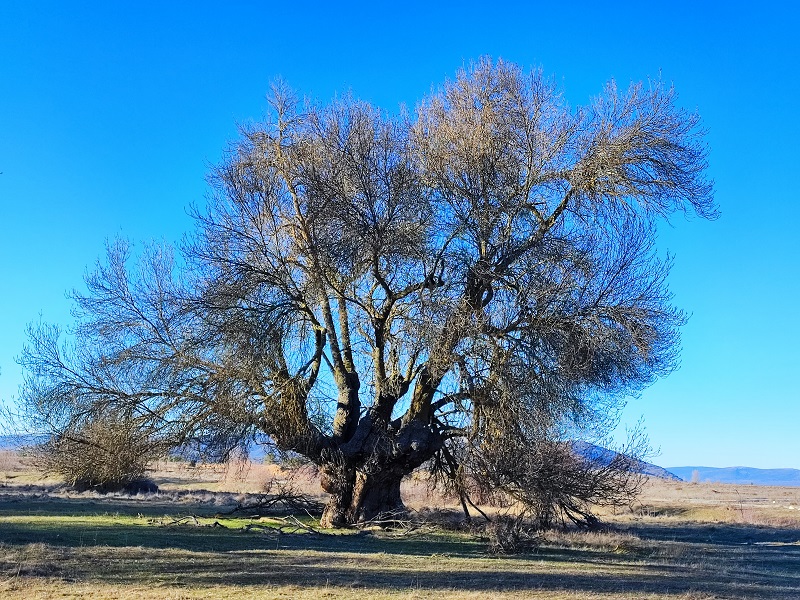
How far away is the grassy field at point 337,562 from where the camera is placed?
1149 centimetres

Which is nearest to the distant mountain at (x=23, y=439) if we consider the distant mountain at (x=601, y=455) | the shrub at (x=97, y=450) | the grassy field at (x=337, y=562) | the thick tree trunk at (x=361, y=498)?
the shrub at (x=97, y=450)

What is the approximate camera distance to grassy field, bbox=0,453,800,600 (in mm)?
11492

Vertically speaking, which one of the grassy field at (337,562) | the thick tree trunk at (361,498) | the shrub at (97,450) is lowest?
the grassy field at (337,562)

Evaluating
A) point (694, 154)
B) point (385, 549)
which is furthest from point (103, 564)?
point (694, 154)

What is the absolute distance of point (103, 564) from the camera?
12.8 metres

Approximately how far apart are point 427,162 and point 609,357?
676cm

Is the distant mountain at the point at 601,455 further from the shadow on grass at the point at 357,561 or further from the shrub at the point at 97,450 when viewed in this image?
the shrub at the point at 97,450

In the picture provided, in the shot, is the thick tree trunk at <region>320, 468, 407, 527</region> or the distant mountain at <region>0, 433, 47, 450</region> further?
the thick tree trunk at <region>320, 468, 407, 527</region>

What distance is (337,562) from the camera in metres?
14.8

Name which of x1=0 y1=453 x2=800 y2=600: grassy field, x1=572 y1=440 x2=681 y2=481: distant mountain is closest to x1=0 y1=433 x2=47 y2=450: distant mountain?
x1=0 y1=453 x2=800 y2=600: grassy field

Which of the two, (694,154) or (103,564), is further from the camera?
(694,154)

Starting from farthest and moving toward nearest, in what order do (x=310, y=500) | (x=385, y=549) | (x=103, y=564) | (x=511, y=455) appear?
(x=310, y=500) < (x=511, y=455) < (x=385, y=549) < (x=103, y=564)

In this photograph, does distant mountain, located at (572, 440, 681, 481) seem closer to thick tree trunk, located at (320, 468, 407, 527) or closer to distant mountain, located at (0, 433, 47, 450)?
thick tree trunk, located at (320, 468, 407, 527)

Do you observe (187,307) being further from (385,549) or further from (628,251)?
(628,251)
